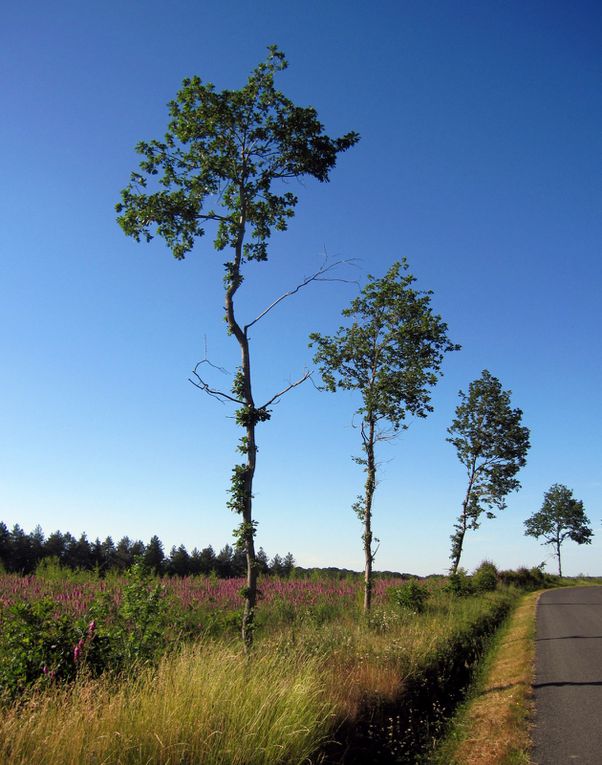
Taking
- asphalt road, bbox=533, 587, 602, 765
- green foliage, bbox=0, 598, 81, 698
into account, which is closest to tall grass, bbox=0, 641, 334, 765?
green foliage, bbox=0, 598, 81, 698

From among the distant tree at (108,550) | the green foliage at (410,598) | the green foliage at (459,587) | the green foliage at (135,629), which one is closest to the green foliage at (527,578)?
the green foliage at (459,587)

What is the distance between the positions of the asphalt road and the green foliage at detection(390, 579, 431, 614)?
384 cm

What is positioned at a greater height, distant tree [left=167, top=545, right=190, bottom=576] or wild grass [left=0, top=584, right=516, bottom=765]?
wild grass [left=0, top=584, right=516, bottom=765]

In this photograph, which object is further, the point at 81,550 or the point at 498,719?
the point at 81,550

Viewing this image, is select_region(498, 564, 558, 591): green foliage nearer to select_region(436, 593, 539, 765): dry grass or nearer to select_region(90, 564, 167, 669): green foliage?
select_region(436, 593, 539, 765): dry grass

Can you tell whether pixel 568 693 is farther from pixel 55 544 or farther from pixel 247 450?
pixel 55 544

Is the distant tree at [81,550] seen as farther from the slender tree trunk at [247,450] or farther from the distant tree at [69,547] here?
the slender tree trunk at [247,450]

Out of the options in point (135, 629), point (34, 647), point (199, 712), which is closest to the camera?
point (199, 712)

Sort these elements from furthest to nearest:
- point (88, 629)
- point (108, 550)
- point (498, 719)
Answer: point (108, 550)
point (498, 719)
point (88, 629)

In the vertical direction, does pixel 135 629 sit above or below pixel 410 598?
above

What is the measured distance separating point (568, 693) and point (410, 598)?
9.06 meters

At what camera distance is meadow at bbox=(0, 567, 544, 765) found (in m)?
4.13

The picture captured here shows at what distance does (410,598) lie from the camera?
59.1 ft

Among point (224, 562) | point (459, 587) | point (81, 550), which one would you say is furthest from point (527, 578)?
point (81, 550)
